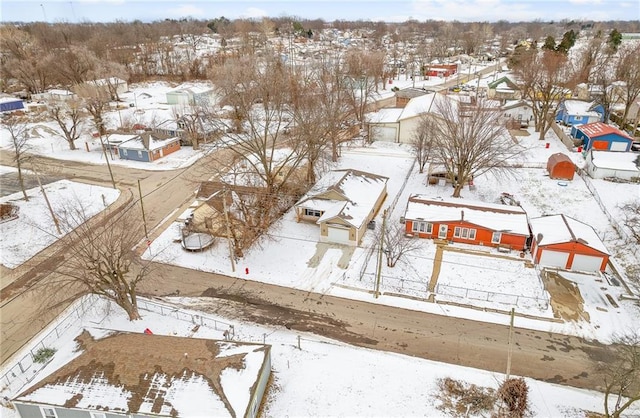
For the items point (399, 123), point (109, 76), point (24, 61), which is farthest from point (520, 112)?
point (24, 61)

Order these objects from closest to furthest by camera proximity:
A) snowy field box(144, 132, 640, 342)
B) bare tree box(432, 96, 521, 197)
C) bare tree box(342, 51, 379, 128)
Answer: snowy field box(144, 132, 640, 342) → bare tree box(432, 96, 521, 197) → bare tree box(342, 51, 379, 128)

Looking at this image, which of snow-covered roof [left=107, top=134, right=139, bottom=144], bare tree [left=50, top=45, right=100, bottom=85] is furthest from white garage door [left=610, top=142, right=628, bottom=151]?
bare tree [left=50, top=45, right=100, bottom=85]

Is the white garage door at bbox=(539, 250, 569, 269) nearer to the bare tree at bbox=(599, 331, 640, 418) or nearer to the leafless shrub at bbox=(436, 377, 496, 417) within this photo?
the bare tree at bbox=(599, 331, 640, 418)

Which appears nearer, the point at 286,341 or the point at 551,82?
the point at 286,341

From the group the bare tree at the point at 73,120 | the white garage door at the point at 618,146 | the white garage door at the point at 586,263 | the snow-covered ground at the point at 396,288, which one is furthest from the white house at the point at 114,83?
the white garage door at the point at 618,146

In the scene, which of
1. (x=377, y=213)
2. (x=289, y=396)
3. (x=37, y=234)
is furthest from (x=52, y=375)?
(x=377, y=213)

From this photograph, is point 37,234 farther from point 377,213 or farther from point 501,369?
point 501,369
